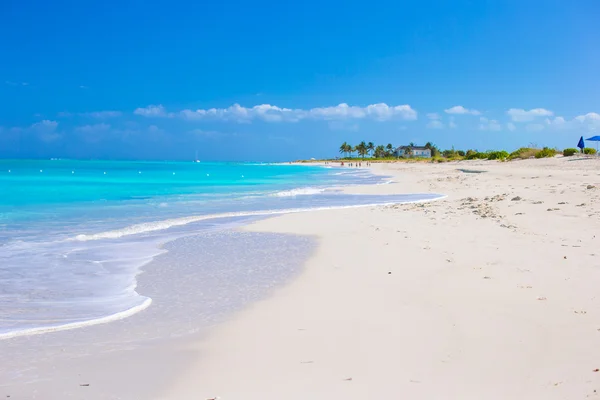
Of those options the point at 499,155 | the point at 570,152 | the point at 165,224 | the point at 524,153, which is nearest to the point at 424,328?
the point at 165,224

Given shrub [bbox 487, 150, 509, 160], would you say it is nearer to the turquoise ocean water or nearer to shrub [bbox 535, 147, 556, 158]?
shrub [bbox 535, 147, 556, 158]

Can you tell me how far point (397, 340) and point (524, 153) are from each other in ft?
194

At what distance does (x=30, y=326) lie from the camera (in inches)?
217

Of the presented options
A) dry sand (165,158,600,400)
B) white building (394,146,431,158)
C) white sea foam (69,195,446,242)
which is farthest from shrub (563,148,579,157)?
white building (394,146,431,158)

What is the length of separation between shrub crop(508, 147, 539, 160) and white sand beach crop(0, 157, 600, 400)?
5176 cm

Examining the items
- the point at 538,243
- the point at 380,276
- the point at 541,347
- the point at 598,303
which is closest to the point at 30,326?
the point at 380,276

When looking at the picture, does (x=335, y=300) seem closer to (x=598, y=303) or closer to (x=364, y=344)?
(x=364, y=344)

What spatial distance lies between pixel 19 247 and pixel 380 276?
8663 mm

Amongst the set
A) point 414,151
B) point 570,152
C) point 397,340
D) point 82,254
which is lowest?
point 397,340

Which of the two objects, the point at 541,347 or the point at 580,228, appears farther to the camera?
the point at 580,228

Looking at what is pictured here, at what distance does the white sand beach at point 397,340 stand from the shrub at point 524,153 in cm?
5176

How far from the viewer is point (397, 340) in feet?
15.8

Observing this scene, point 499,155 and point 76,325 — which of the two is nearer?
point 76,325

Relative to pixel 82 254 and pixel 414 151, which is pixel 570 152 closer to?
pixel 82 254
